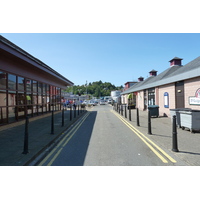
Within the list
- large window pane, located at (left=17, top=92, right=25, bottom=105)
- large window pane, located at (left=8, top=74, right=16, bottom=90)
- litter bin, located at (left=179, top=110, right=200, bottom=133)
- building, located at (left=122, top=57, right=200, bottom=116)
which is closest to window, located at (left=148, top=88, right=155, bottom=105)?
building, located at (left=122, top=57, right=200, bottom=116)

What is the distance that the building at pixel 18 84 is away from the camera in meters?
8.59

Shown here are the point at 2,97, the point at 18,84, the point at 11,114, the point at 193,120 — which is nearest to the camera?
the point at 193,120

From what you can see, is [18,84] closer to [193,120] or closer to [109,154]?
[109,154]

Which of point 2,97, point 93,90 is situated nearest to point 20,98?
point 2,97

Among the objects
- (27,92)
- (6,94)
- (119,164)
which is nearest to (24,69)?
(27,92)

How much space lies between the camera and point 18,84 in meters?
10.4

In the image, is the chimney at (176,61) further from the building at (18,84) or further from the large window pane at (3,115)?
the large window pane at (3,115)

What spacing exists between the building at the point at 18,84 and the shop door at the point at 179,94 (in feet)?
37.3

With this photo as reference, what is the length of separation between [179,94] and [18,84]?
1247 cm

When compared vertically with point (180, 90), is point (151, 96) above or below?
below

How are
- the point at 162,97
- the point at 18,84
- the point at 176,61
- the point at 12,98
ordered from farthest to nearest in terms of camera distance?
the point at 176,61
the point at 162,97
the point at 18,84
the point at 12,98

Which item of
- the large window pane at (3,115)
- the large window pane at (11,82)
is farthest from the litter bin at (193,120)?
the large window pane at (11,82)

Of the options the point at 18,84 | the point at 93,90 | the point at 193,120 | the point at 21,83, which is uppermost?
the point at 93,90

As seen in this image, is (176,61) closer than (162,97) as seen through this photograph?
No
